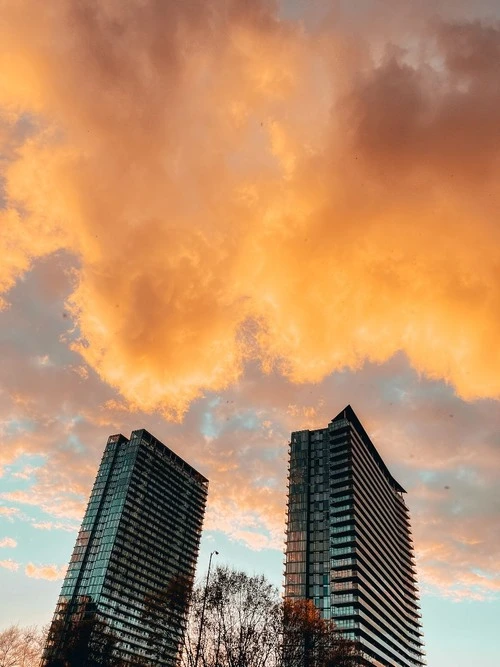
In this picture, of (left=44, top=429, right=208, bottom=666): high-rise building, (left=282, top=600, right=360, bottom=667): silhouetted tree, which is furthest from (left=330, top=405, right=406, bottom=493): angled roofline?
(left=282, top=600, right=360, bottom=667): silhouetted tree

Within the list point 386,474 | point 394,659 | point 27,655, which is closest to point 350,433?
point 386,474

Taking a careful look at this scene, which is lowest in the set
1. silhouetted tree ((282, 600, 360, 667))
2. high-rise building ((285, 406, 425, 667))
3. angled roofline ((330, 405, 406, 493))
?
silhouetted tree ((282, 600, 360, 667))

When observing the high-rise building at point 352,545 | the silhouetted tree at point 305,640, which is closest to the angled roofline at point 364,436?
the high-rise building at point 352,545

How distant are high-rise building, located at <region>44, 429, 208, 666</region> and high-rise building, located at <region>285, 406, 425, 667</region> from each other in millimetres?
35778

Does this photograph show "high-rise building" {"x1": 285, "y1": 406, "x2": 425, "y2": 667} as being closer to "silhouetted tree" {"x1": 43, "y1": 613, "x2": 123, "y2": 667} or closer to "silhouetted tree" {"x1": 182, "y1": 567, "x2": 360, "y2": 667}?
"silhouetted tree" {"x1": 43, "y1": 613, "x2": 123, "y2": 667}

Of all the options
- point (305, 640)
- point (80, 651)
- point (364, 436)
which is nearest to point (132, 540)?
point (80, 651)

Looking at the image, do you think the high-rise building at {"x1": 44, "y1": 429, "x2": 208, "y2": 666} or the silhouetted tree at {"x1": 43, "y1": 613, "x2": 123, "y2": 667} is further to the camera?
the high-rise building at {"x1": 44, "y1": 429, "x2": 208, "y2": 666}

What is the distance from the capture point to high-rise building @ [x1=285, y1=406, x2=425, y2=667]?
10631 centimetres

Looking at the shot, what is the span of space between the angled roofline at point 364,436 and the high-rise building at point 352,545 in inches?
12.5

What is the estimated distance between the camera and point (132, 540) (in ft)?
463

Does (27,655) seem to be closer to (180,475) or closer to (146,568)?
(146,568)

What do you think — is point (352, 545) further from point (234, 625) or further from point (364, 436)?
point (234, 625)

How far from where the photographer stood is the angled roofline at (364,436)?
13821cm

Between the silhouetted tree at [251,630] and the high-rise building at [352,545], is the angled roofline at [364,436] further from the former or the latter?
the silhouetted tree at [251,630]
